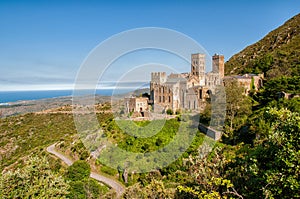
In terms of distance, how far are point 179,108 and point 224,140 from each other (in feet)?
34.5

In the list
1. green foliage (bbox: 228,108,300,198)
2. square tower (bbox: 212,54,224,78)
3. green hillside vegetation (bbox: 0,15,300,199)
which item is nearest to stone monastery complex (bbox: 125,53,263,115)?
square tower (bbox: 212,54,224,78)

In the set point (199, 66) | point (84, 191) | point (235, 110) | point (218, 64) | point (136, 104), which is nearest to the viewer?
point (84, 191)

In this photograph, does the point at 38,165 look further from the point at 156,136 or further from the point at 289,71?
the point at 289,71

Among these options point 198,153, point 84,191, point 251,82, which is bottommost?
point 84,191

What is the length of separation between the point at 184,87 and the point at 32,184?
89.1ft

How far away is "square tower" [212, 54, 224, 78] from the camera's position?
4311cm

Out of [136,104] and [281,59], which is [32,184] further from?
[281,59]

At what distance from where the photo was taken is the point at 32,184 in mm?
11531

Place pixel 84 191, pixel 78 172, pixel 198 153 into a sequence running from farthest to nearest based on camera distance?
1. pixel 78 172
2. pixel 84 191
3. pixel 198 153

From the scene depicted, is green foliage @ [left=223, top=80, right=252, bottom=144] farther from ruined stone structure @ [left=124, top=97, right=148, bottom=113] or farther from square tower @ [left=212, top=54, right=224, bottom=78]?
square tower @ [left=212, top=54, right=224, bottom=78]

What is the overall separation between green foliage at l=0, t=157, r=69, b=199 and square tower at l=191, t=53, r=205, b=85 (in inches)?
1226

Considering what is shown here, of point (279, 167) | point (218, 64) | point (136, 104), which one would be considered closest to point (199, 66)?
point (218, 64)

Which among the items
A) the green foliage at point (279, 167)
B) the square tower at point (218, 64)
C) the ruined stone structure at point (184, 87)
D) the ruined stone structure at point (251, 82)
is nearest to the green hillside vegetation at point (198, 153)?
the green foliage at point (279, 167)

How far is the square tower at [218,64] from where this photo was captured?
4311 cm
